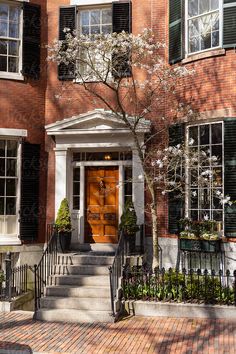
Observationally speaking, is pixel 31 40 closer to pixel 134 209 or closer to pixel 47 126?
pixel 47 126

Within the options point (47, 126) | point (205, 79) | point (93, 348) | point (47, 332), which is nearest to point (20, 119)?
point (47, 126)

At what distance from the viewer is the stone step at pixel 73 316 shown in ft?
31.7

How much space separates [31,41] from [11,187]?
436cm

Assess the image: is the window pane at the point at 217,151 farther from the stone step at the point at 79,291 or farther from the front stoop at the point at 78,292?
the stone step at the point at 79,291

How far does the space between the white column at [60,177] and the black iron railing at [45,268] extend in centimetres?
104

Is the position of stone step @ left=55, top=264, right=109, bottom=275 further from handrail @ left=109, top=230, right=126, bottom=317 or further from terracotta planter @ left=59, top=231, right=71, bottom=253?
terracotta planter @ left=59, top=231, right=71, bottom=253

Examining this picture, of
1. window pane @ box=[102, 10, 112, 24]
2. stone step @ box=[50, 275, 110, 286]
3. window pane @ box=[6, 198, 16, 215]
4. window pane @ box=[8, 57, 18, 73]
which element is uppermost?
window pane @ box=[102, 10, 112, 24]

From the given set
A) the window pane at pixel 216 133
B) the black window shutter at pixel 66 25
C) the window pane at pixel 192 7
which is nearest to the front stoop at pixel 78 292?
the window pane at pixel 216 133

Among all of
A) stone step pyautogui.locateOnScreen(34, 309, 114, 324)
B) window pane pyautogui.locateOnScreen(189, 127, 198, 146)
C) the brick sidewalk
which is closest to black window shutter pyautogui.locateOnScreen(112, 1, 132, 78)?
window pane pyautogui.locateOnScreen(189, 127, 198, 146)

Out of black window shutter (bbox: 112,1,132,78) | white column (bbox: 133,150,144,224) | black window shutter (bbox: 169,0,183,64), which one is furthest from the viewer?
black window shutter (bbox: 112,1,132,78)

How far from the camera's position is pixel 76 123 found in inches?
503

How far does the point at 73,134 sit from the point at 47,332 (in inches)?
229

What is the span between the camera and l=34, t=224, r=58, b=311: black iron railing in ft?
34.8

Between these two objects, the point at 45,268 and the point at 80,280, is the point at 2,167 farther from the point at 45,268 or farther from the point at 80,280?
the point at 80,280
